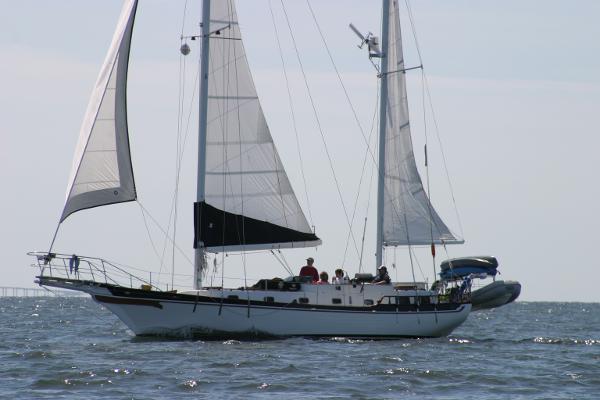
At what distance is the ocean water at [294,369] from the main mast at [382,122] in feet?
13.7

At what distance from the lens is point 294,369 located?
29.8 m

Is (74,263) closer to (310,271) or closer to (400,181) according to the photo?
(310,271)

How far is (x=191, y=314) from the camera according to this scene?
36.5 metres

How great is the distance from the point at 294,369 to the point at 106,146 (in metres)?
8.93

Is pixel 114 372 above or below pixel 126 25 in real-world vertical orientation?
below

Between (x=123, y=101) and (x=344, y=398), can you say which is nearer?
(x=344, y=398)

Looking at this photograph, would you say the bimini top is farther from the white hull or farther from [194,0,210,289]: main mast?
[194,0,210,289]: main mast

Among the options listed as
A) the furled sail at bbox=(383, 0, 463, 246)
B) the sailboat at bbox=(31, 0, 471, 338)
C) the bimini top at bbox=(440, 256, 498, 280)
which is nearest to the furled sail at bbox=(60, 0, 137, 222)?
the sailboat at bbox=(31, 0, 471, 338)

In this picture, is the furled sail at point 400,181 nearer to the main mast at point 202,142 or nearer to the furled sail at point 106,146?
the main mast at point 202,142

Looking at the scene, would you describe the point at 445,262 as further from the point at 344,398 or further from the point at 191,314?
the point at 344,398

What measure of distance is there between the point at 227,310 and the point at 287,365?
643cm

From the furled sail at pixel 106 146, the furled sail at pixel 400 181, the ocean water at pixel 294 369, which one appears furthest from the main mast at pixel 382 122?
the furled sail at pixel 106 146

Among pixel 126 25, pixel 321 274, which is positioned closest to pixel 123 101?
pixel 126 25

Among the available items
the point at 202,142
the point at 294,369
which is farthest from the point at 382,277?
the point at 294,369
